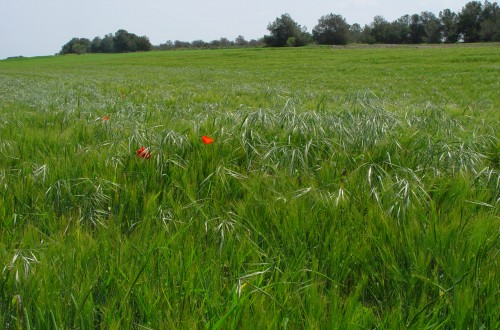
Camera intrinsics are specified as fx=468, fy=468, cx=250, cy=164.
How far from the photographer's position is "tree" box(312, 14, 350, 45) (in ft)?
318

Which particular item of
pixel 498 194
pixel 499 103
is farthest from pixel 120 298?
pixel 499 103

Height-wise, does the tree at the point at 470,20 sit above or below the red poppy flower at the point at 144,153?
above

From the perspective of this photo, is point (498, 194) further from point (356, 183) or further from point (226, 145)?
point (226, 145)

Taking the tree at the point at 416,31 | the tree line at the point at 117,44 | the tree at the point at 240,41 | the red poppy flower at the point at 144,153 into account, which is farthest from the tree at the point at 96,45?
the red poppy flower at the point at 144,153

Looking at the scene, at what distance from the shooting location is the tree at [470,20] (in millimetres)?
87250

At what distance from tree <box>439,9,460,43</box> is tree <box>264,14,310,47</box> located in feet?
90.4

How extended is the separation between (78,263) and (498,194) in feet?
6.75

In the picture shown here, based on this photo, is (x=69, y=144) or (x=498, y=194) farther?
(x=69, y=144)

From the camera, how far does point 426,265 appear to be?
5.48 feet

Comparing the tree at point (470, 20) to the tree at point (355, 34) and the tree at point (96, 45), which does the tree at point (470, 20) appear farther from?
the tree at point (96, 45)

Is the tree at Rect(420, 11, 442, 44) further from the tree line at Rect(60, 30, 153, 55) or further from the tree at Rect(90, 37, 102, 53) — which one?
the tree at Rect(90, 37, 102, 53)

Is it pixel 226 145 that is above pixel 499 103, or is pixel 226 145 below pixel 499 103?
above

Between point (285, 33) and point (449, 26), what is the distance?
108ft

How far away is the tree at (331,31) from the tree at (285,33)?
467cm
